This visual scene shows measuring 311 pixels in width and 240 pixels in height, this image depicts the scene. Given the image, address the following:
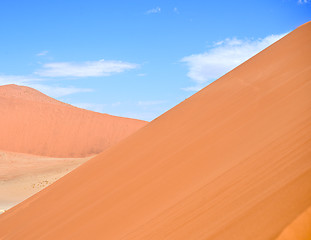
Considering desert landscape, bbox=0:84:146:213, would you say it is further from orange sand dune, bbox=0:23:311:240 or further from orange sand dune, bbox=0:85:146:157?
orange sand dune, bbox=0:23:311:240

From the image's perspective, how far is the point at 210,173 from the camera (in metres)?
4.23

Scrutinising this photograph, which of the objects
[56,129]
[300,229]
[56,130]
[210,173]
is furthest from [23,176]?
[56,129]

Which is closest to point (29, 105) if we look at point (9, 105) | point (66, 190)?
point (9, 105)

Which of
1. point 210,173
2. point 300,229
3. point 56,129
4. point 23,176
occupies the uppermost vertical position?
point 56,129

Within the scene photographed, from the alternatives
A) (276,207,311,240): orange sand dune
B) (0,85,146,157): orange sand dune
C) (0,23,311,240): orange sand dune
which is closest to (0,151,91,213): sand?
(0,23,311,240): orange sand dune

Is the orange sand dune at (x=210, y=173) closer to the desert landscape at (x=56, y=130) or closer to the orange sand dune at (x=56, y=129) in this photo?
the desert landscape at (x=56, y=130)

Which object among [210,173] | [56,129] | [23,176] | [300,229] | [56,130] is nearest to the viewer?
[300,229]

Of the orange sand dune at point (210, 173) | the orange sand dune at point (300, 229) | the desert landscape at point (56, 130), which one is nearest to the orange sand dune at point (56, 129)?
the desert landscape at point (56, 130)

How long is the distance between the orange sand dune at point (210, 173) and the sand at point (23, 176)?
29.8ft

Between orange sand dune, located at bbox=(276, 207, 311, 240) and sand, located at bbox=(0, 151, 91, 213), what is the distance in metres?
13.5

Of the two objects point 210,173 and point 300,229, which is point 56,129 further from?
point 300,229

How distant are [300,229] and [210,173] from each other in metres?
1.89

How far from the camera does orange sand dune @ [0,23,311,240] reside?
9.96 feet

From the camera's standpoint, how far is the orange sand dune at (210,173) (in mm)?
3035
